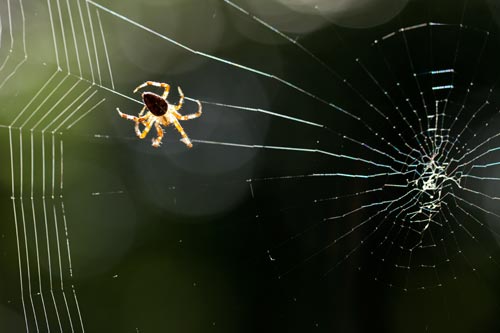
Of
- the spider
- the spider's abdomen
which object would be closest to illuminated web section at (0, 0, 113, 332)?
the spider

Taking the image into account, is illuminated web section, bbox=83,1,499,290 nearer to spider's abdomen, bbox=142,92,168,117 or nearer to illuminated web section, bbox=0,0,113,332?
spider's abdomen, bbox=142,92,168,117

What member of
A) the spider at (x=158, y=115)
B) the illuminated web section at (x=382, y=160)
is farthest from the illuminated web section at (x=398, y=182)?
the spider at (x=158, y=115)

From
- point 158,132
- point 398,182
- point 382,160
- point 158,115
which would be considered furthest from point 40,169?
point 398,182

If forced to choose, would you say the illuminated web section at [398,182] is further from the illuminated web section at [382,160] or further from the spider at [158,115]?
the spider at [158,115]

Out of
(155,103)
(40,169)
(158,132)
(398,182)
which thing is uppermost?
(40,169)

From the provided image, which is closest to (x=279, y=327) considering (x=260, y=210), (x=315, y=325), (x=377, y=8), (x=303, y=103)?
(x=315, y=325)

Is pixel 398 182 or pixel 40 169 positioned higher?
pixel 40 169

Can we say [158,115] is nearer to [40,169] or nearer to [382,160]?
[382,160]
